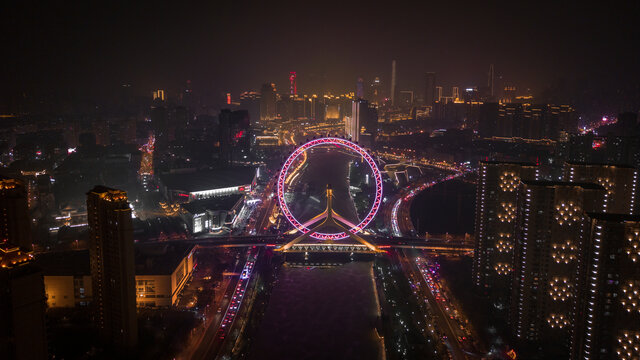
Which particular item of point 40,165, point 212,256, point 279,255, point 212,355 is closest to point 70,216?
point 40,165

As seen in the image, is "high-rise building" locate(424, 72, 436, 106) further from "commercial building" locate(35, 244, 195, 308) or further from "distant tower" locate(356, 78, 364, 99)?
"commercial building" locate(35, 244, 195, 308)

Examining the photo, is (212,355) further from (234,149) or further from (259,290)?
(234,149)

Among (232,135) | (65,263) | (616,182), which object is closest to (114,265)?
(65,263)

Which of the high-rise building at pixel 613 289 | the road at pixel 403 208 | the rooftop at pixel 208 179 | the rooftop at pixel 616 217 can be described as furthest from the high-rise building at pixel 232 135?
the high-rise building at pixel 613 289

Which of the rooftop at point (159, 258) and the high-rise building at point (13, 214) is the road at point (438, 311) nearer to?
the rooftop at point (159, 258)

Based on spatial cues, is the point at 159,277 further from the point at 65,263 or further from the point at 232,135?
the point at 232,135

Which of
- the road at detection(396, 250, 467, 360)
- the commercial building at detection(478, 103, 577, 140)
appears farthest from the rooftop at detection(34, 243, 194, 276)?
the commercial building at detection(478, 103, 577, 140)
